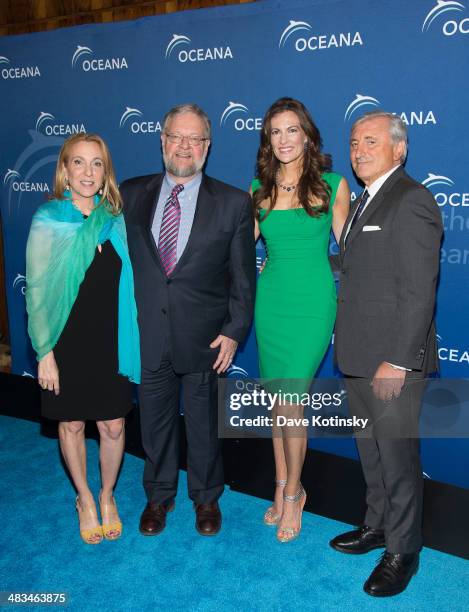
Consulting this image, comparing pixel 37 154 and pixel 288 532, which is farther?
pixel 37 154

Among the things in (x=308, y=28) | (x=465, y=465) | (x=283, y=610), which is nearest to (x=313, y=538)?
(x=283, y=610)

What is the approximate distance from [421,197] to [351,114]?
3.97ft

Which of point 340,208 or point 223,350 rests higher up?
point 340,208

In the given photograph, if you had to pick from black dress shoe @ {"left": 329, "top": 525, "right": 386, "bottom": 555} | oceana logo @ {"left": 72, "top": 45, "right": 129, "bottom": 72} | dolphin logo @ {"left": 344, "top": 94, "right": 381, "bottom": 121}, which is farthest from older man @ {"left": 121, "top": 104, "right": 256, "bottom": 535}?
oceana logo @ {"left": 72, "top": 45, "right": 129, "bottom": 72}

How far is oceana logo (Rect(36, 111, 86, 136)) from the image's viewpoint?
13.8 feet

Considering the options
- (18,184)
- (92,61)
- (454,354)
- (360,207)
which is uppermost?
(92,61)

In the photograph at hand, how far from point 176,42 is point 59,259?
191 cm

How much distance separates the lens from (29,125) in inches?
172

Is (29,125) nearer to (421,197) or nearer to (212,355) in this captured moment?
(212,355)

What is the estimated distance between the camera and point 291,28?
10.9 feet

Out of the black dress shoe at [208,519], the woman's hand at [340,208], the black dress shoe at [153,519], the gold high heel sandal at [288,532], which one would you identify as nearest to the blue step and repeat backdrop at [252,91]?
the woman's hand at [340,208]

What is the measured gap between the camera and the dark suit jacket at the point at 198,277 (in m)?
2.67

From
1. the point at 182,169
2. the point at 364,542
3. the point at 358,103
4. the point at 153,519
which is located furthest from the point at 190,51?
the point at 364,542

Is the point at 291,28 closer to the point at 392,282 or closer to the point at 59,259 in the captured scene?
the point at 392,282
